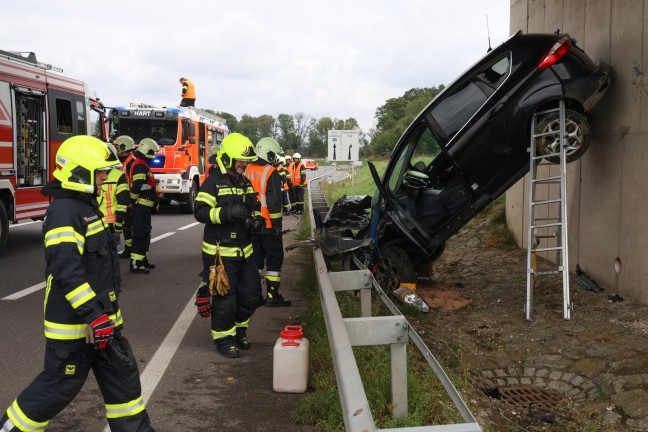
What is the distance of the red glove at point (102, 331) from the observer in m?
3.45

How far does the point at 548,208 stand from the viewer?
28.6ft

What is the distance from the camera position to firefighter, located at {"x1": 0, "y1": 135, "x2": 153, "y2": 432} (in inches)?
136

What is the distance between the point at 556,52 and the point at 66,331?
17.3ft

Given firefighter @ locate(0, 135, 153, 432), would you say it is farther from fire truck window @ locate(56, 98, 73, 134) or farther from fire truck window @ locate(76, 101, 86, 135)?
fire truck window @ locate(76, 101, 86, 135)

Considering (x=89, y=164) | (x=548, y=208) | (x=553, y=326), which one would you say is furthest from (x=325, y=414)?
(x=548, y=208)

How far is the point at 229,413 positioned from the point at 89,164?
1987 millimetres

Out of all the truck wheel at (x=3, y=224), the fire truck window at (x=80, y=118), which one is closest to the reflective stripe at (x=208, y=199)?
the truck wheel at (x=3, y=224)

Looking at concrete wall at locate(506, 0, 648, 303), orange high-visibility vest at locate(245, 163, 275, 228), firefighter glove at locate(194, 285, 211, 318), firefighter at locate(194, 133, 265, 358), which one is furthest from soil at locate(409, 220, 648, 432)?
orange high-visibility vest at locate(245, 163, 275, 228)

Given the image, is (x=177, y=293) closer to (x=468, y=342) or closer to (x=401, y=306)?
(x=401, y=306)

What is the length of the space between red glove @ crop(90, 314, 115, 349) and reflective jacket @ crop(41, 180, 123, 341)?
28mm

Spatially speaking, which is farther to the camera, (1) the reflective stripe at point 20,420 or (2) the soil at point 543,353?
(2) the soil at point 543,353

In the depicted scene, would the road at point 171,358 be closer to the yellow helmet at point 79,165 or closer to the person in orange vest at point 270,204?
the person in orange vest at point 270,204

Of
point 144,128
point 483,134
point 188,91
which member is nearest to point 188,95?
point 188,91

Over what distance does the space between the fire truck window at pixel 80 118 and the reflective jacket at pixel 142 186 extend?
3.21 metres
